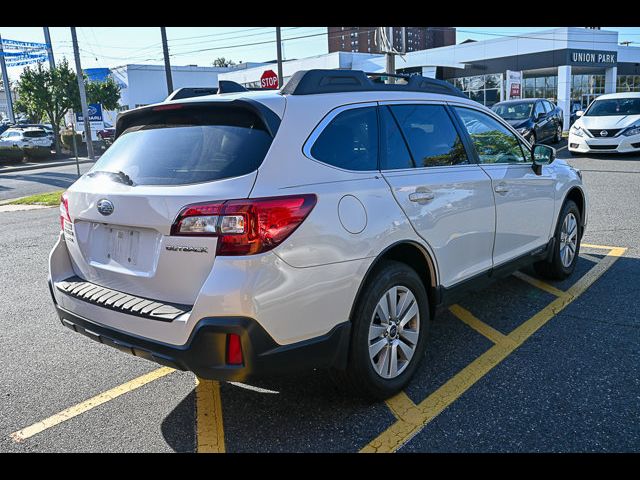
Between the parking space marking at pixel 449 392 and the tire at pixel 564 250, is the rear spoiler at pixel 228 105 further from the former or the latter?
the tire at pixel 564 250

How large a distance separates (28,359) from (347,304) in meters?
2.57

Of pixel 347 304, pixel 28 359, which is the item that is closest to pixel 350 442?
pixel 347 304

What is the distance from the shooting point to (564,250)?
5.32 meters

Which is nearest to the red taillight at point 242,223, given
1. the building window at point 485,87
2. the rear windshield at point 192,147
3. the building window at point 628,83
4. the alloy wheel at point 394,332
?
the rear windshield at point 192,147

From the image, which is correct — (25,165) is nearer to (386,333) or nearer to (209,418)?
(209,418)

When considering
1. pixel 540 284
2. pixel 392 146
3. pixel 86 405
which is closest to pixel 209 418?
pixel 86 405

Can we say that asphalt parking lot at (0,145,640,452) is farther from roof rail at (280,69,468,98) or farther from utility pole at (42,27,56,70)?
utility pole at (42,27,56,70)

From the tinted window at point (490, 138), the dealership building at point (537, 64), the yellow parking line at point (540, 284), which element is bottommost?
the yellow parking line at point (540, 284)

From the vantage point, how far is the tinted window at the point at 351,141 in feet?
9.80

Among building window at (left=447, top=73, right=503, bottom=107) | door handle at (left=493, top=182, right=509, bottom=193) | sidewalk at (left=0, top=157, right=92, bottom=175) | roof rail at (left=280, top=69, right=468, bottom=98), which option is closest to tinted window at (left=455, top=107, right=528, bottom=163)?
door handle at (left=493, top=182, right=509, bottom=193)

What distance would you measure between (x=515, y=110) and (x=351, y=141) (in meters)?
15.9

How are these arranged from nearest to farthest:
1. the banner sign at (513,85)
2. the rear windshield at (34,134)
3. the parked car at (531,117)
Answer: the parked car at (531,117) < the banner sign at (513,85) < the rear windshield at (34,134)

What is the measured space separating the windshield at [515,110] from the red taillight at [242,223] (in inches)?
632
